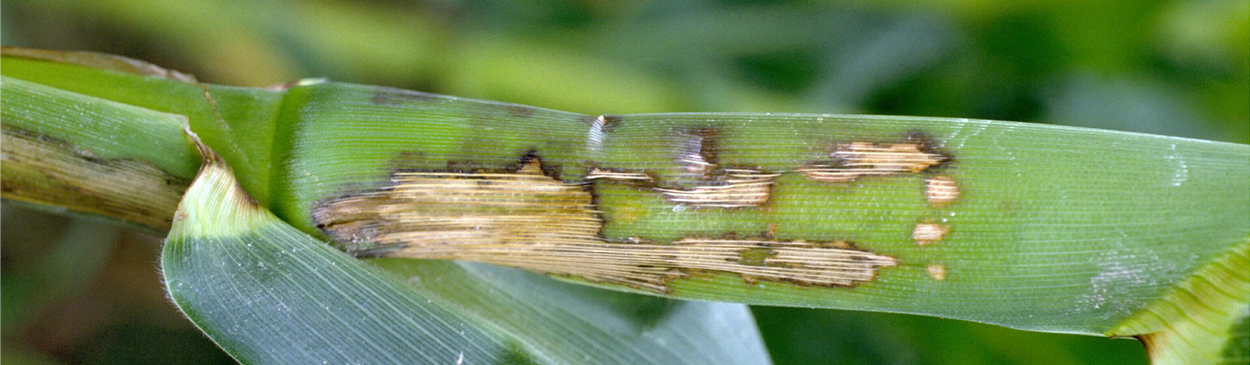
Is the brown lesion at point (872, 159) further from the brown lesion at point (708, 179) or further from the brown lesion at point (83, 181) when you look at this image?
the brown lesion at point (83, 181)

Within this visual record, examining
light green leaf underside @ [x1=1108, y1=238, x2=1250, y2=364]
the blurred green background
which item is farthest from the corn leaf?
the blurred green background

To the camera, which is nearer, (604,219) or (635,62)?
(604,219)

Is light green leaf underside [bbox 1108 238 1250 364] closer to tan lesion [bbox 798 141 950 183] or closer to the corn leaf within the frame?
the corn leaf

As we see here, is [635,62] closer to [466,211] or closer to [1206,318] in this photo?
[466,211]

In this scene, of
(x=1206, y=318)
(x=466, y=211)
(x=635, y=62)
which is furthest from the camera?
(x=635, y=62)

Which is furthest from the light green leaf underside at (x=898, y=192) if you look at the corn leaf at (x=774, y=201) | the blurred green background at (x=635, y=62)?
the blurred green background at (x=635, y=62)

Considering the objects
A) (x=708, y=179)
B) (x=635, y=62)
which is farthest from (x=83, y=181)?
(x=635, y=62)

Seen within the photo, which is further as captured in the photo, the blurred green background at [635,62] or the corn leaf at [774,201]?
the blurred green background at [635,62]
